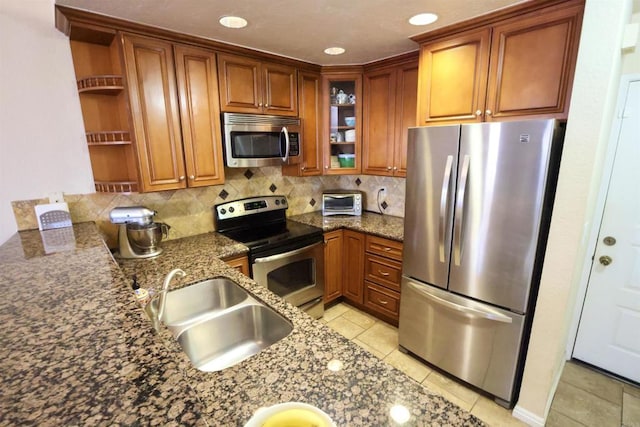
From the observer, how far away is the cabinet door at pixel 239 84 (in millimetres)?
2174

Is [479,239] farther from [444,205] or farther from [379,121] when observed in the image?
[379,121]

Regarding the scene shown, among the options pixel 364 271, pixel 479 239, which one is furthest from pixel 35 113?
pixel 479 239

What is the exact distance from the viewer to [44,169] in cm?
187

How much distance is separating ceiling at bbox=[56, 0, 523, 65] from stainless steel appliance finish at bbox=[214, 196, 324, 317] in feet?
4.36

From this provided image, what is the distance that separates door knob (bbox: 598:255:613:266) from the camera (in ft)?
6.60

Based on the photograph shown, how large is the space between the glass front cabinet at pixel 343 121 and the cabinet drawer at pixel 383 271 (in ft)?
3.00

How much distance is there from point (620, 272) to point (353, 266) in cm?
195

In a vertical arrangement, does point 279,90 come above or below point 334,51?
below

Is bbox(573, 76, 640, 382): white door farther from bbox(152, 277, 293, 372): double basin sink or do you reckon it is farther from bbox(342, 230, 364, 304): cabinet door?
bbox(152, 277, 293, 372): double basin sink

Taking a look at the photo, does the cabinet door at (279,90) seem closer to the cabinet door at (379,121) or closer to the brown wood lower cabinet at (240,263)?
the cabinet door at (379,121)

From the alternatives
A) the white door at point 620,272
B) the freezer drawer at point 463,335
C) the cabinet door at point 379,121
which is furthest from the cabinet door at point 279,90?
the white door at point 620,272

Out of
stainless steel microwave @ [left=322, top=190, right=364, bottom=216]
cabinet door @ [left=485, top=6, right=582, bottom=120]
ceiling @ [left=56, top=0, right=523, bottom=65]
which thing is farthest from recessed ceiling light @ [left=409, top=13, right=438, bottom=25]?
stainless steel microwave @ [left=322, top=190, right=364, bottom=216]

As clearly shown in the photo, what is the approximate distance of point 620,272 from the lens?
199 cm

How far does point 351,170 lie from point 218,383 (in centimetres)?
240
